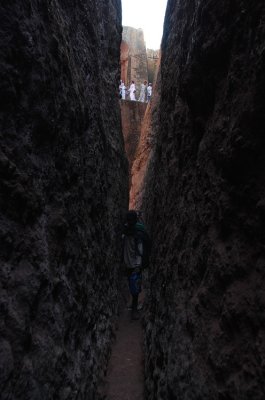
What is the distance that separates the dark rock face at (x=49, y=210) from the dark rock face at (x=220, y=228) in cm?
99

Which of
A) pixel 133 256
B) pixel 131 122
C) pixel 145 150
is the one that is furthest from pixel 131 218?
pixel 131 122

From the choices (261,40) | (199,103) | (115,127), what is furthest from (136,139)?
(261,40)

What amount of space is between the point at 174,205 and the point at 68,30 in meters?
2.58

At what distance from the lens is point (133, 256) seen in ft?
23.3

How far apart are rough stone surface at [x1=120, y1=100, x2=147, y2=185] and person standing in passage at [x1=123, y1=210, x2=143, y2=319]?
13602 mm

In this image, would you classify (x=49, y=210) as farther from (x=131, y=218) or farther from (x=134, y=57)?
(x=134, y=57)

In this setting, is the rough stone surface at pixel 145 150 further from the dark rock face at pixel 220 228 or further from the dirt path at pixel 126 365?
the dark rock face at pixel 220 228

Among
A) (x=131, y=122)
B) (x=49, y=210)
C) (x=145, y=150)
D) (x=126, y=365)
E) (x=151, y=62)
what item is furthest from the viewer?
(x=151, y=62)

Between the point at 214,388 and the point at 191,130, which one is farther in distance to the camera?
the point at 191,130

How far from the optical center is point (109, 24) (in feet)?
29.2

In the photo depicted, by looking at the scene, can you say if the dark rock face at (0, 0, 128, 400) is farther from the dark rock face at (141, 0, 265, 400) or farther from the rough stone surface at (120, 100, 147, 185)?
the rough stone surface at (120, 100, 147, 185)

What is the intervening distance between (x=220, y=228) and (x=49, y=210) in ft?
4.86

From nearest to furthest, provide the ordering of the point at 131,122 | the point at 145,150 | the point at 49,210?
1. the point at 49,210
2. the point at 145,150
3. the point at 131,122

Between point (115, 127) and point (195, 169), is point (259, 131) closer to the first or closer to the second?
point (195, 169)
